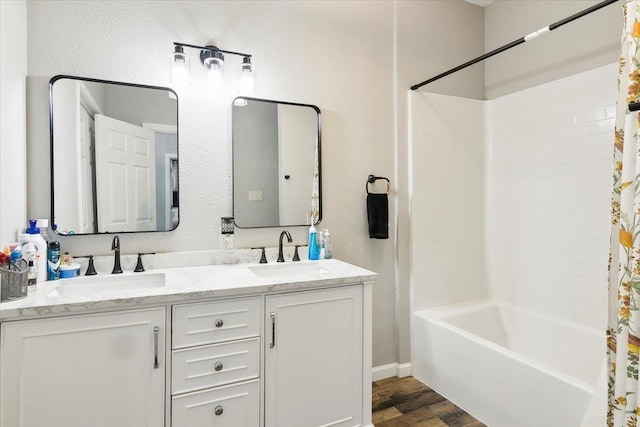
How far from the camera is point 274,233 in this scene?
2.32m

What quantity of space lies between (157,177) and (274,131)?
0.74 meters

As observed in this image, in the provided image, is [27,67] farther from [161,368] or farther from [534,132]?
[534,132]

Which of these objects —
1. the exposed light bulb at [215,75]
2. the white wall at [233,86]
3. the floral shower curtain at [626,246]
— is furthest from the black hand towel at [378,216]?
the floral shower curtain at [626,246]

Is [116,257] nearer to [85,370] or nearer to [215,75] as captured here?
[85,370]

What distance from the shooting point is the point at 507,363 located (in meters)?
1.94

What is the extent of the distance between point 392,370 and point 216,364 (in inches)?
58.9

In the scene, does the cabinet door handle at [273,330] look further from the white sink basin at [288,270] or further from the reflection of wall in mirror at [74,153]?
the reflection of wall in mirror at [74,153]

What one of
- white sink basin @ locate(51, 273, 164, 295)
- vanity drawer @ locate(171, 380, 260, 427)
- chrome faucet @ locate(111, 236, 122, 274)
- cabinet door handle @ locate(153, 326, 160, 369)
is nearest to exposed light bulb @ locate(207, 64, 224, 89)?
chrome faucet @ locate(111, 236, 122, 274)

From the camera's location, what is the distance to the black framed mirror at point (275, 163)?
2207 millimetres

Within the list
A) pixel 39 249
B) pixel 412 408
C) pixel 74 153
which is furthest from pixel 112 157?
pixel 412 408

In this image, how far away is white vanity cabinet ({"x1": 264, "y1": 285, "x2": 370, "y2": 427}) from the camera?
1.72 meters

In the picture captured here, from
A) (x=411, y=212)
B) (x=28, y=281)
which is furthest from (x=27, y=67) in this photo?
(x=411, y=212)

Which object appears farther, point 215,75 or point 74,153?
point 215,75

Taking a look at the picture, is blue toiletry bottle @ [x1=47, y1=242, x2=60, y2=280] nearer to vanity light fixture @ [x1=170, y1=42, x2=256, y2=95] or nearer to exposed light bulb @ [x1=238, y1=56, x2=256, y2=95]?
vanity light fixture @ [x1=170, y1=42, x2=256, y2=95]
